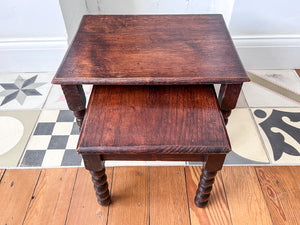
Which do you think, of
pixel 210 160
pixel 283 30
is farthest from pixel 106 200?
pixel 283 30

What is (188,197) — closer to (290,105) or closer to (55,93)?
(290,105)

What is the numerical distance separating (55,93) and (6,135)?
0.34 metres

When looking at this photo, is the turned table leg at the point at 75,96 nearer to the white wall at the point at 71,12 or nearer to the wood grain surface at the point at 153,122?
the wood grain surface at the point at 153,122

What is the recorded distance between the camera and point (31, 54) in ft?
4.90

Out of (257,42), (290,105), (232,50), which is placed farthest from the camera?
(257,42)

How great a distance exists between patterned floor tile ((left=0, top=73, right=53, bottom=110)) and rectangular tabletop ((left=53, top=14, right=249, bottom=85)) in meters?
0.62

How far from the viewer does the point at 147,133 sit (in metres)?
0.71

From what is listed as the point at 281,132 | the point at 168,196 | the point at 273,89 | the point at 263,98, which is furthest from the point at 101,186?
the point at 273,89

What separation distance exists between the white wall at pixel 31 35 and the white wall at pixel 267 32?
0.95 metres

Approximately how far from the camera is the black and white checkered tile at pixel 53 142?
1106 millimetres

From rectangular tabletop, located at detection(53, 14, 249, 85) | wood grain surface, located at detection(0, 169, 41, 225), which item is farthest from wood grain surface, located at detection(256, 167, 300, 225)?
wood grain surface, located at detection(0, 169, 41, 225)

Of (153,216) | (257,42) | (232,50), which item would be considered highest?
(232,50)

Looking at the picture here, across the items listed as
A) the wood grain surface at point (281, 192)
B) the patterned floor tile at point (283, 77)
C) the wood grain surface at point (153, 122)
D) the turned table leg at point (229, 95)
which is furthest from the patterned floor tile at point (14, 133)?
the patterned floor tile at point (283, 77)

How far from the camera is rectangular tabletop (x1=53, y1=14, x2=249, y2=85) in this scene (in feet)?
2.44
